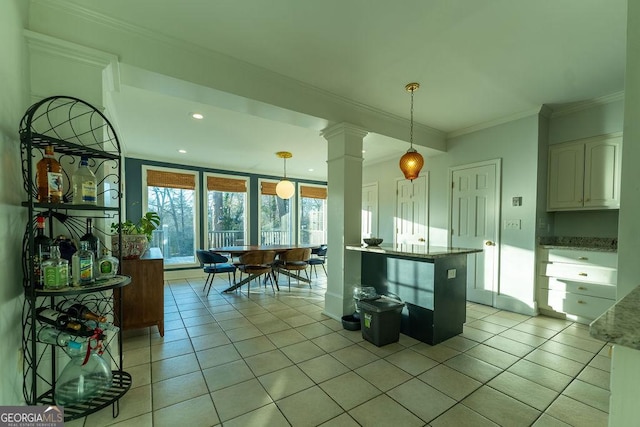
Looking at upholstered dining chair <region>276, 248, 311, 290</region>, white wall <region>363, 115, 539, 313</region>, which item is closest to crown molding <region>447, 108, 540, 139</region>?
white wall <region>363, 115, 539, 313</region>

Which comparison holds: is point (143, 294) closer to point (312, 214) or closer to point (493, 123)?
point (493, 123)

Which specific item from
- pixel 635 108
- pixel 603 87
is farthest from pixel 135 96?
pixel 603 87

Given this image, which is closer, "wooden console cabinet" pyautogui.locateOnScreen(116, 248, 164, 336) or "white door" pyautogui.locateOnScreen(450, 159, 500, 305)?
"wooden console cabinet" pyautogui.locateOnScreen(116, 248, 164, 336)

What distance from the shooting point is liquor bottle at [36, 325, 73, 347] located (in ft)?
4.67

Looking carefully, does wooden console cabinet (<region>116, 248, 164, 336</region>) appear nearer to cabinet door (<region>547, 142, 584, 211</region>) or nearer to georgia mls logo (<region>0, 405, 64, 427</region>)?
georgia mls logo (<region>0, 405, 64, 427</region>)

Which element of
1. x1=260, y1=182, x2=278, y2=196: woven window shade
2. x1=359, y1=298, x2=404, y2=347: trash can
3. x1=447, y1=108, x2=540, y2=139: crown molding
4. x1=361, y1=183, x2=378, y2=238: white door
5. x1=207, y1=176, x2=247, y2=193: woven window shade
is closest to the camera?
x1=359, y1=298, x2=404, y2=347: trash can

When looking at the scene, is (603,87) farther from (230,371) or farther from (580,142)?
(230,371)

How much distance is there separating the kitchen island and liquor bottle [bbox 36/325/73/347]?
245 centimetres

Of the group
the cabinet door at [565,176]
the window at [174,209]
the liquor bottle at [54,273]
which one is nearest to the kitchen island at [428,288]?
the cabinet door at [565,176]

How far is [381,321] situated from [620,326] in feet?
6.78

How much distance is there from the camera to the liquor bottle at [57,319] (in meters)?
1.43

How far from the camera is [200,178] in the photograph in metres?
5.91

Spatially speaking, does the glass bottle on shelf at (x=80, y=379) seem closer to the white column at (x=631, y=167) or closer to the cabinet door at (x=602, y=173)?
the white column at (x=631, y=167)

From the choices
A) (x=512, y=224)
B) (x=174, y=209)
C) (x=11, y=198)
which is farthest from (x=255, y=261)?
(x=512, y=224)
